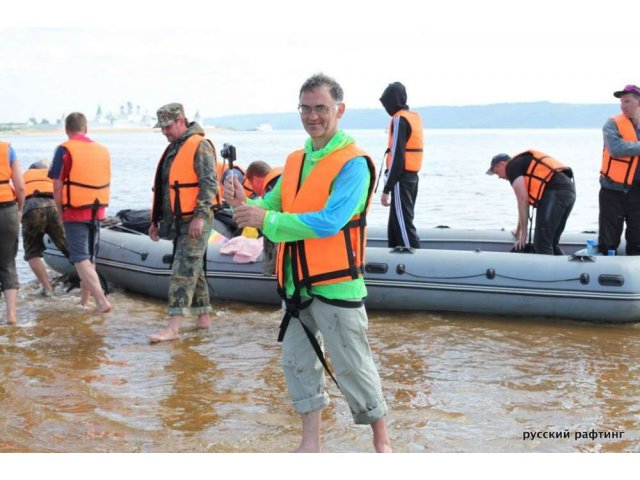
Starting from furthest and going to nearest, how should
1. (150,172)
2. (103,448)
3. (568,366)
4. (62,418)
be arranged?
(150,172), (568,366), (62,418), (103,448)


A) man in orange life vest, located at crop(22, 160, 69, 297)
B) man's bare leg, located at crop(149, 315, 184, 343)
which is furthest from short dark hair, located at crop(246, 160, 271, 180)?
man in orange life vest, located at crop(22, 160, 69, 297)

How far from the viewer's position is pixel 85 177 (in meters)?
5.39

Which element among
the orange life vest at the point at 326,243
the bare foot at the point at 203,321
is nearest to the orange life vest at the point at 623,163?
the bare foot at the point at 203,321

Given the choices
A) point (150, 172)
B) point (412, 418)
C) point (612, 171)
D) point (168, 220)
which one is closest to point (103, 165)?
point (168, 220)

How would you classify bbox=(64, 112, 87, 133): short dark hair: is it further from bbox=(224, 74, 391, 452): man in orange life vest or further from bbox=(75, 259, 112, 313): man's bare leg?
bbox=(224, 74, 391, 452): man in orange life vest

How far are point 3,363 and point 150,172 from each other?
25.0 m

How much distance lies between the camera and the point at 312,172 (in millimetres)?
2766

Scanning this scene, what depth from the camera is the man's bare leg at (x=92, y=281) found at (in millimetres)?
5461

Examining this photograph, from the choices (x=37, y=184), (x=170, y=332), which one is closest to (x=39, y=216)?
(x=37, y=184)

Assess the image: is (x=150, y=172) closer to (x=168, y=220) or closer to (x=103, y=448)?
(x=168, y=220)

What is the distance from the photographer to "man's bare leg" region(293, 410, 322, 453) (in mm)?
2887

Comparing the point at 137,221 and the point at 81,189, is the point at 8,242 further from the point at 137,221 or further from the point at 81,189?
the point at 137,221

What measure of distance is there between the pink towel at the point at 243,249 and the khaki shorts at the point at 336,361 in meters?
2.98

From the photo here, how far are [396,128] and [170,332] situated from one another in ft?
7.20
